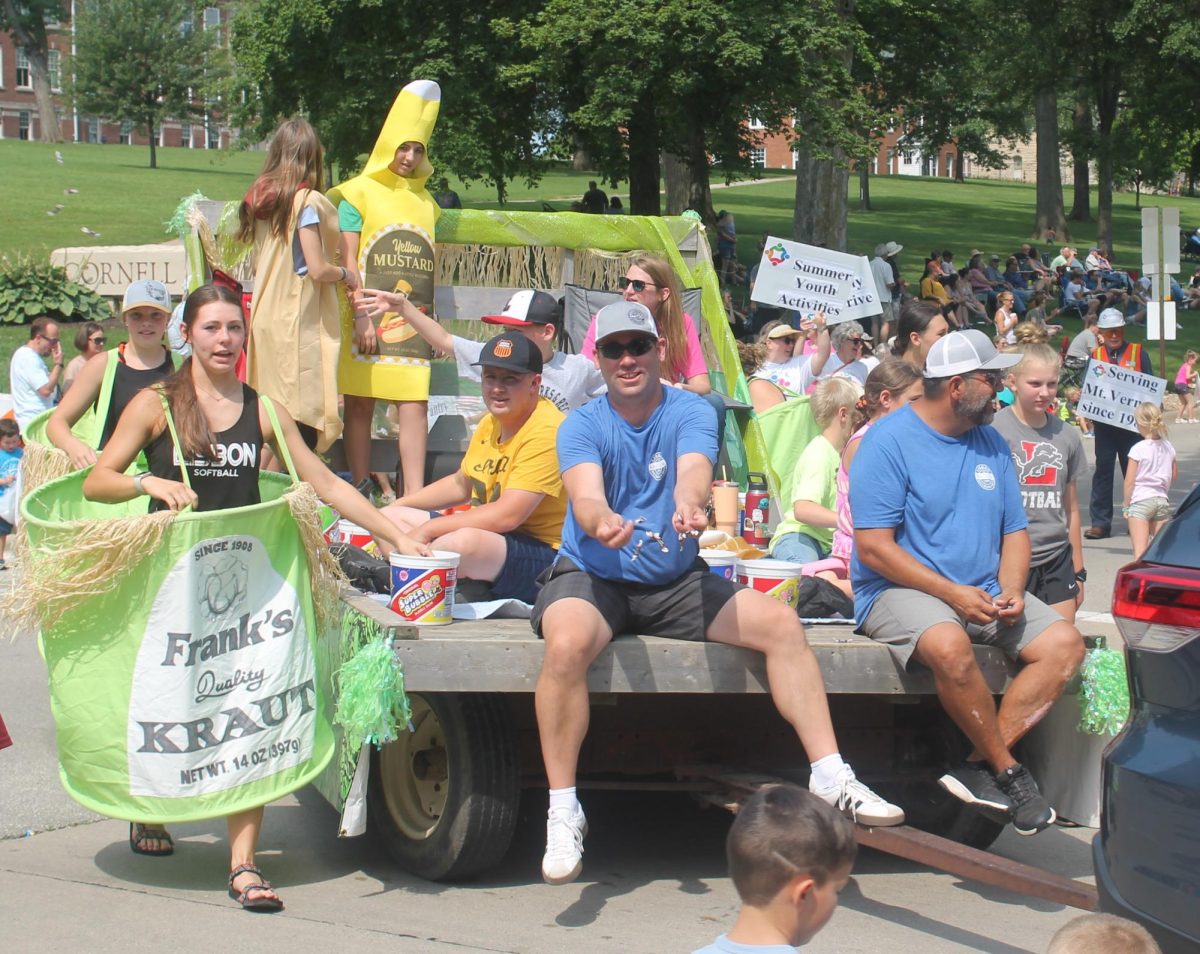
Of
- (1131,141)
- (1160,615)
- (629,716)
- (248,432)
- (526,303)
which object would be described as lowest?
(629,716)

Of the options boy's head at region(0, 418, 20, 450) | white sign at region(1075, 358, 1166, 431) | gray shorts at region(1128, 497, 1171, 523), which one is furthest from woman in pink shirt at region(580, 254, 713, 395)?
white sign at region(1075, 358, 1166, 431)

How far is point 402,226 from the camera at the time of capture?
316 inches

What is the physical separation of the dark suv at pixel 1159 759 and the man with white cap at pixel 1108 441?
10.0m

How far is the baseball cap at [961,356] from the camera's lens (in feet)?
17.3

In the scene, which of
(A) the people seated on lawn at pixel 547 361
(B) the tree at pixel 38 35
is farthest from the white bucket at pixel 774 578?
(B) the tree at pixel 38 35

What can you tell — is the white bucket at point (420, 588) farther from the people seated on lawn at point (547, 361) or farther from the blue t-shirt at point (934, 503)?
the people seated on lawn at point (547, 361)

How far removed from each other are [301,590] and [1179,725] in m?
2.70

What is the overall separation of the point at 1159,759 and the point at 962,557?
6.02 feet

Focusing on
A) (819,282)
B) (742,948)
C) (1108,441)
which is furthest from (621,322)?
(1108,441)

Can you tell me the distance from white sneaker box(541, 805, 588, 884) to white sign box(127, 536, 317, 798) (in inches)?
34.9

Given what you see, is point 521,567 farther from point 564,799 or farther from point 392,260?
point 392,260

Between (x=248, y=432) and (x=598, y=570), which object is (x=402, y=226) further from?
(x=598, y=570)

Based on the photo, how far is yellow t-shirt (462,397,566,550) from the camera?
5.65 m

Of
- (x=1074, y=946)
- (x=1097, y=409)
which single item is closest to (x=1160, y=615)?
(x=1074, y=946)
